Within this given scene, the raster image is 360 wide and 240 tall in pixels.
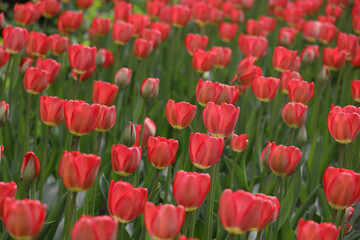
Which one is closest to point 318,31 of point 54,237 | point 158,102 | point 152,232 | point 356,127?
point 158,102

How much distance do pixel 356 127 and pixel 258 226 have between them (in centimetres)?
69

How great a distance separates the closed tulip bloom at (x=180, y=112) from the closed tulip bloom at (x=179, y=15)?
181 centimetres

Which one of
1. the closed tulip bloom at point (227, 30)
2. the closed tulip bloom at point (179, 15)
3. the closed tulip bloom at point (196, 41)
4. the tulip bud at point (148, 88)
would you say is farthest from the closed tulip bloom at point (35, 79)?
the closed tulip bloom at point (227, 30)

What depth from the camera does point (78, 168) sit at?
1289 mm

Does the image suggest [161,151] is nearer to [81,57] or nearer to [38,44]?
[81,57]

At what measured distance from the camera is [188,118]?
189 cm

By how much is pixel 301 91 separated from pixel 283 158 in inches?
27.2

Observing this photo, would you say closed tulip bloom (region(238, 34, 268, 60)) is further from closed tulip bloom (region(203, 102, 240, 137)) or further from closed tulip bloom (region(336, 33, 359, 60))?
closed tulip bloom (region(203, 102, 240, 137))

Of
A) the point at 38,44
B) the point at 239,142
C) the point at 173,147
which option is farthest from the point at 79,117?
the point at 38,44

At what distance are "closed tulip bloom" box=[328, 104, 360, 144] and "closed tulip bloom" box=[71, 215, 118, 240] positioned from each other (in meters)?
0.97

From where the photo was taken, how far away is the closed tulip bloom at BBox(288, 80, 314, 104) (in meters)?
2.26

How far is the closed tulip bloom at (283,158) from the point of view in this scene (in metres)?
1.64

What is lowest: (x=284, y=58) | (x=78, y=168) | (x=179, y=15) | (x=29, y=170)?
(x=29, y=170)

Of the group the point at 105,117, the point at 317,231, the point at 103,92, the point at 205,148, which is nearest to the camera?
the point at 317,231
